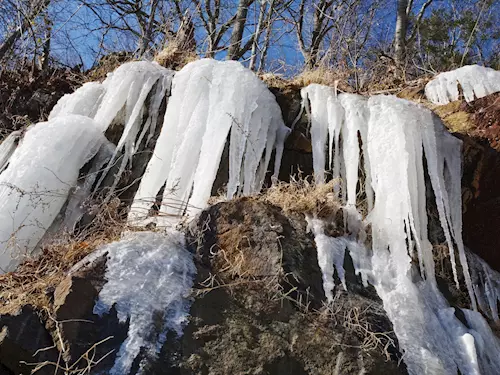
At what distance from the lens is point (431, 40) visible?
1065cm

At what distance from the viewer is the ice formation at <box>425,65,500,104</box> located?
5484mm

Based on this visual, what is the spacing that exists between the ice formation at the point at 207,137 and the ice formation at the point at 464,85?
2.11 m

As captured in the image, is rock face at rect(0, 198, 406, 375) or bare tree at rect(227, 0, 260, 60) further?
bare tree at rect(227, 0, 260, 60)

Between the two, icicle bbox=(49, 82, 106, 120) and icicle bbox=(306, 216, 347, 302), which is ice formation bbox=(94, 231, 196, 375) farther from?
icicle bbox=(49, 82, 106, 120)

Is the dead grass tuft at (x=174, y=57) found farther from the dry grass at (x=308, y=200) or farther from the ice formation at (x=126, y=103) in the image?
the dry grass at (x=308, y=200)

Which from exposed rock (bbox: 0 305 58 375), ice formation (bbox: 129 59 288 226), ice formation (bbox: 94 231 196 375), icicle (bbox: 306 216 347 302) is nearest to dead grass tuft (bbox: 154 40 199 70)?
ice formation (bbox: 129 59 288 226)

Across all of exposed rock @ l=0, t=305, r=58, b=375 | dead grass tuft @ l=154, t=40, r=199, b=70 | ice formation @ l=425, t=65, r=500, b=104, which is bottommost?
exposed rock @ l=0, t=305, r=58, b=375

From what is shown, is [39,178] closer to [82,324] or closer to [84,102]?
[84,102]

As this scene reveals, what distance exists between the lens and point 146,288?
2246 mm

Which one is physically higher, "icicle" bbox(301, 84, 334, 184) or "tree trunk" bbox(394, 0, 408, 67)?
"tree trunk" bbox(394, 0, 408, 67)

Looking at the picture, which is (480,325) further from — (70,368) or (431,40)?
(431,40)

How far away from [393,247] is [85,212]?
6.38ft

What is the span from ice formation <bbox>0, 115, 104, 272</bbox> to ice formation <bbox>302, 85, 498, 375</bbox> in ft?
5.30

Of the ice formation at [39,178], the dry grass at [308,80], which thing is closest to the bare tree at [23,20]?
the ice formation at [39,178]
